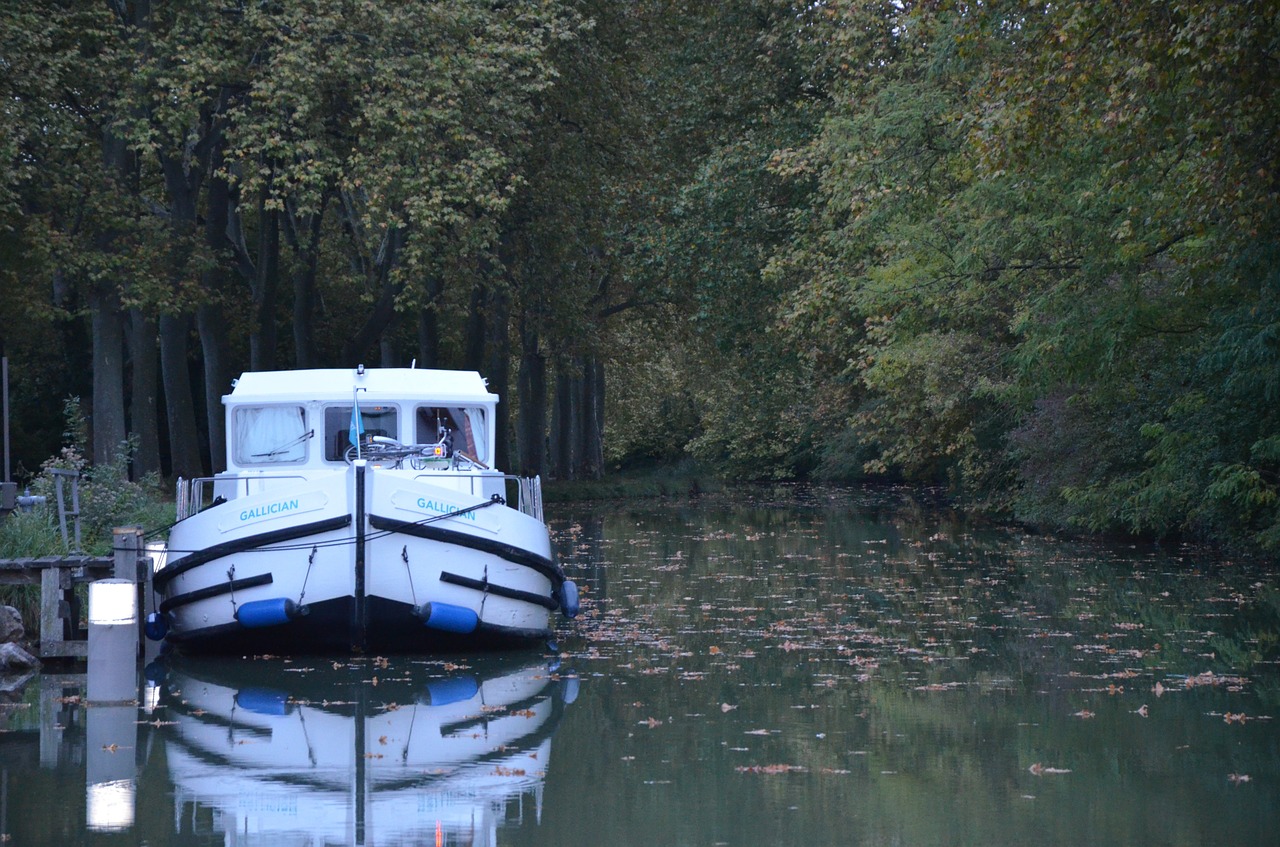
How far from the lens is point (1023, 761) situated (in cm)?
885

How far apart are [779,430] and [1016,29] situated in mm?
36421

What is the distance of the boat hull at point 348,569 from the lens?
13.0 metres

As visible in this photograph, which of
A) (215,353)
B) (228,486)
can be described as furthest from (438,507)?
(215,353)

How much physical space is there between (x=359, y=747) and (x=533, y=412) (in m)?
33.3

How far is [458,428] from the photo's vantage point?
15.8 meters

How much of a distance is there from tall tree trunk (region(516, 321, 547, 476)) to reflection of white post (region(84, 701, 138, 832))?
101ft

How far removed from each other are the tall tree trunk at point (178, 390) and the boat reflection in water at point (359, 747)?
13.8 metres

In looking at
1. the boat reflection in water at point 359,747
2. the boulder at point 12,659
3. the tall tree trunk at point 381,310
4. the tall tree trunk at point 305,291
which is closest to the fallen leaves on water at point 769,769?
the boat reflection in water at point 359,747

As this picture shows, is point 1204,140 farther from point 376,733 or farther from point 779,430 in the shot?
point 779,430

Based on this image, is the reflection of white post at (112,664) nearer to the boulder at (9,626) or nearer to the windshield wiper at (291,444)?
the boulder at (9,626)

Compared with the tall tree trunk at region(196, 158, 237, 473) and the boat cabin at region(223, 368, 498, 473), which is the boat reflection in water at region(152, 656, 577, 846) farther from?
the tall tree trunk at region(196, 158, 237, 473)

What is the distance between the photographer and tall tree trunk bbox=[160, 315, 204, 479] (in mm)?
26719

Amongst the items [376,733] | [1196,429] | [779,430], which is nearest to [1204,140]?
[1196,429]

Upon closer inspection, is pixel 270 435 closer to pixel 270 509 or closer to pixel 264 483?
pixel 264 483
